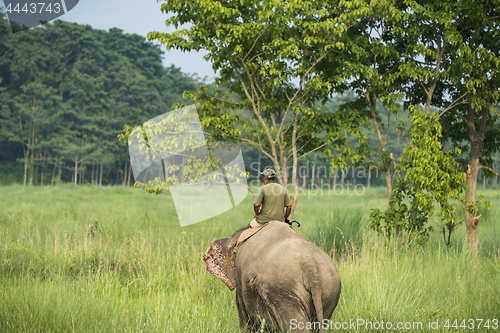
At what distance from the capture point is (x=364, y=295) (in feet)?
18.1

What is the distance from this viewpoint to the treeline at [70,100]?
43.3 meters

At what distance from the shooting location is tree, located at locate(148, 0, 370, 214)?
A: 362 inches

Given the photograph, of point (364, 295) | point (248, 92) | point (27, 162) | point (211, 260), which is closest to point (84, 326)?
point (211, 260)

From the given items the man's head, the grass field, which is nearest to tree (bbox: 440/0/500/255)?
the grass field

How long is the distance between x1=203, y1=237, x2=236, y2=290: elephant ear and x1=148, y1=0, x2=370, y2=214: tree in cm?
454

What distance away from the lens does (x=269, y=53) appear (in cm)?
970

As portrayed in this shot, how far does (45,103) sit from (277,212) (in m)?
44.9

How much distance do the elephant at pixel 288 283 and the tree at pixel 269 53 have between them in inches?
213

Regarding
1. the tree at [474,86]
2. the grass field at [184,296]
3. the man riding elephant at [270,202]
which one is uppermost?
the tree at [474,86]

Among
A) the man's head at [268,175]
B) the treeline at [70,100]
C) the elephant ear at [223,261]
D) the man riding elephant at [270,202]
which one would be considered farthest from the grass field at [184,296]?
the treeline at [70,100]

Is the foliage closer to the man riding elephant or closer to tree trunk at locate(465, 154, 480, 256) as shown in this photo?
tree trunk at locate(465, 154, 480, 256)

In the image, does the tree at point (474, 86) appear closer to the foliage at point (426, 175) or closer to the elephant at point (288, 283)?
the foliage at point (426, 175)

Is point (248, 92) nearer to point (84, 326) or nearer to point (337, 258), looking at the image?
point (337, 258)

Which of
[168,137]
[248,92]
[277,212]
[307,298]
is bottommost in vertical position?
[307,298]
